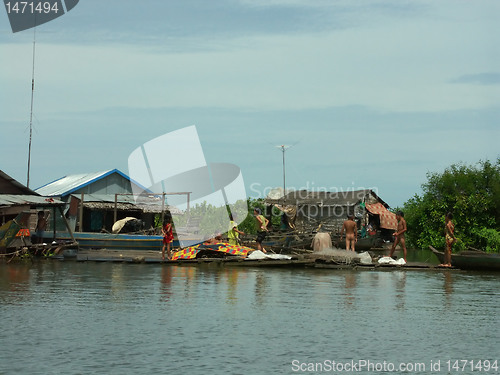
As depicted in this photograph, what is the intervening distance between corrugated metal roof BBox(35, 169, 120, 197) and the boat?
2077 centimetres

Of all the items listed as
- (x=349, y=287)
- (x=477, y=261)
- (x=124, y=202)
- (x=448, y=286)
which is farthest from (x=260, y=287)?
(x=124, y=202)

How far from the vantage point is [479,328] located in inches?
429

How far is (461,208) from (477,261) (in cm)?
2298

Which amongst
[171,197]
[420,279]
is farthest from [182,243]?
[420,279]

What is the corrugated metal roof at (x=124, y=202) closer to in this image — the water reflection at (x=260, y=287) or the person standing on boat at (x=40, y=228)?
the person standing on boat at (x=40, y=228)

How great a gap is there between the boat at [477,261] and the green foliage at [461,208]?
2089cm

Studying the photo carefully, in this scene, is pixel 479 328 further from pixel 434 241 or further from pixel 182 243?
pixel 434 241

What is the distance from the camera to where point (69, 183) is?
1500 inches

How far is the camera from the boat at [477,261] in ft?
65.0

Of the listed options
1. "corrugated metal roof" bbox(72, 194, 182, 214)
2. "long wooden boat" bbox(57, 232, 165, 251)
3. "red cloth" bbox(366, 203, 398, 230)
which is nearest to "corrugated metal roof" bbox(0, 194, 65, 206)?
"long wooden boat" bbox(57, 232, 165, 251)

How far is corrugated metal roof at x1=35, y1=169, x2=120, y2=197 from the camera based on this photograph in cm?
3547

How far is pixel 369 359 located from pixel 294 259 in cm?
1187

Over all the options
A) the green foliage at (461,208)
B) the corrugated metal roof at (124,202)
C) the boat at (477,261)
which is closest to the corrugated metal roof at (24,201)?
the corrugated metal roof at (124,202)
